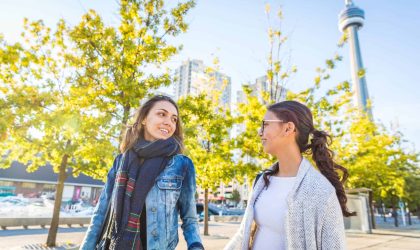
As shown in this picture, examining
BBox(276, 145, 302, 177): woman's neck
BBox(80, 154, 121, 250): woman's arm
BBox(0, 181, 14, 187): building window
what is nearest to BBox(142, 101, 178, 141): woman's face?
BBox(80, 154, 121, 250): woman's arm

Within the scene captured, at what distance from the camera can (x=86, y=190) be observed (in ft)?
189

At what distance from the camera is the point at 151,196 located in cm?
222

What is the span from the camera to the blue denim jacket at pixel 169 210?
2115mm

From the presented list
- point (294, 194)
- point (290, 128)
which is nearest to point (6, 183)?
point (290, 128)

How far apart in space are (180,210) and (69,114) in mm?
6362

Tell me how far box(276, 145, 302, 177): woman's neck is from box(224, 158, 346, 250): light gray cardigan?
0.74ft

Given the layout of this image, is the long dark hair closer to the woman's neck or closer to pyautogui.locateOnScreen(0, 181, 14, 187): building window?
the woman's neck

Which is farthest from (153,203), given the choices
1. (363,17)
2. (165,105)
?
(363,17)

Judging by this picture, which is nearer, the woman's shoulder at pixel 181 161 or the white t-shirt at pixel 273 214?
the white t-shirt at pixel 273 214

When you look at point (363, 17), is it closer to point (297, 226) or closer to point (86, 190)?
point (86, 190)

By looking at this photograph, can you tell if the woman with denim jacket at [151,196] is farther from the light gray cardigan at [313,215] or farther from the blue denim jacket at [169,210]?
the light gray cardigan at [313,215]

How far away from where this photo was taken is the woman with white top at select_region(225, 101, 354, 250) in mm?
1844

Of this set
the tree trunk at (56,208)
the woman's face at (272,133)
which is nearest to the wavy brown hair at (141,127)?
the woman's face at (272,133)

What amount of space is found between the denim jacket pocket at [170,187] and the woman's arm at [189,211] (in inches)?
2.3
